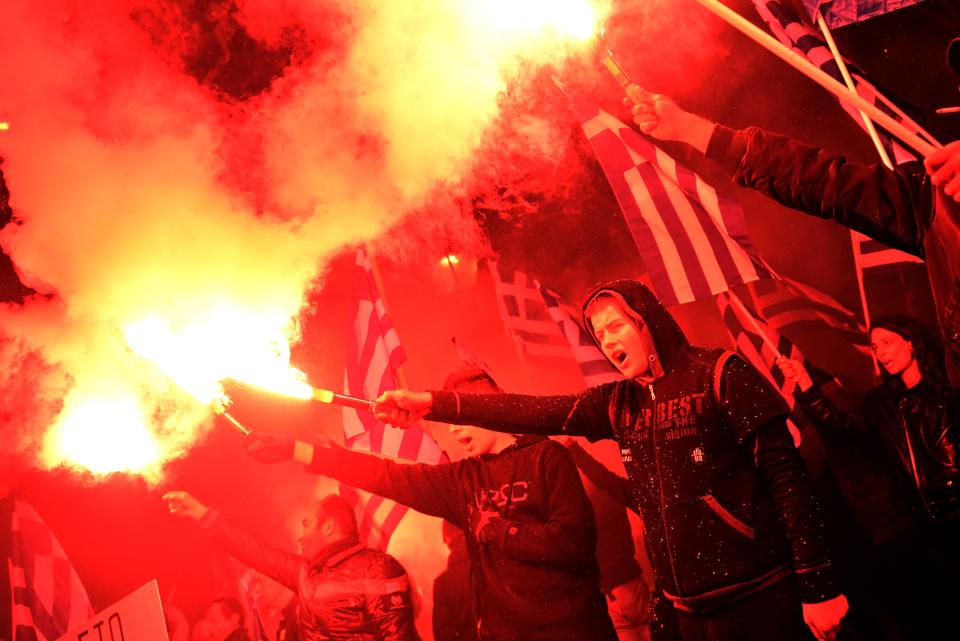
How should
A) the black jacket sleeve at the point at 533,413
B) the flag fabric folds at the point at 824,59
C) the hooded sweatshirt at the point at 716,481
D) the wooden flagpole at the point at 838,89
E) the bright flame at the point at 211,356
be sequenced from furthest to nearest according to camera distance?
the flag fabric folds at the point at 824,59 < the bright flame at the point at 211,356 < the black jacket sleeve at the point at 533,413 < the hooded sweatshirt at the point at 716,481 < the wooden flagpole at the point at 838,89

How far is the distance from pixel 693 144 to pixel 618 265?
3.11m

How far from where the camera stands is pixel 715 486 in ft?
8.54

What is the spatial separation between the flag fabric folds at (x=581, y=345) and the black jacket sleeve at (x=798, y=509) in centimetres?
226

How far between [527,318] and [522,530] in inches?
98.4

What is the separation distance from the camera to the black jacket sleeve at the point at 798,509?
7.86 feet

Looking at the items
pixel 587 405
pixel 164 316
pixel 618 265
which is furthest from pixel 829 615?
pixel 164 316

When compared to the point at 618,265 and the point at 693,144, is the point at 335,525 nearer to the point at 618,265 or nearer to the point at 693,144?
the point at 618,265

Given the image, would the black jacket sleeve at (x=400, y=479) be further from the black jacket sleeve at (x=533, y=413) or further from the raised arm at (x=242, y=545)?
the raised arm at (x=242, y=545)

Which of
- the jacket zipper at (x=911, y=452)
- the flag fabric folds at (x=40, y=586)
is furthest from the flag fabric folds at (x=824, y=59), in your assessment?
the flag fabric folds at (x=40, y=586)

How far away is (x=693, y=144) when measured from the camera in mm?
2668

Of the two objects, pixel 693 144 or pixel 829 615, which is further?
pixel 693 144

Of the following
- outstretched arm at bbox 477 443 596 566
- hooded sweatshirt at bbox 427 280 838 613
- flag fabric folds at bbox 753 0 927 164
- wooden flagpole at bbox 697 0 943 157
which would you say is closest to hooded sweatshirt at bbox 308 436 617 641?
outstretched arm at bbox 477 443 596 566

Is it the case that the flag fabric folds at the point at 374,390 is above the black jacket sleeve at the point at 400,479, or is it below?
above

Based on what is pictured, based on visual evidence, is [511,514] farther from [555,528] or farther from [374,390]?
[374,390]
